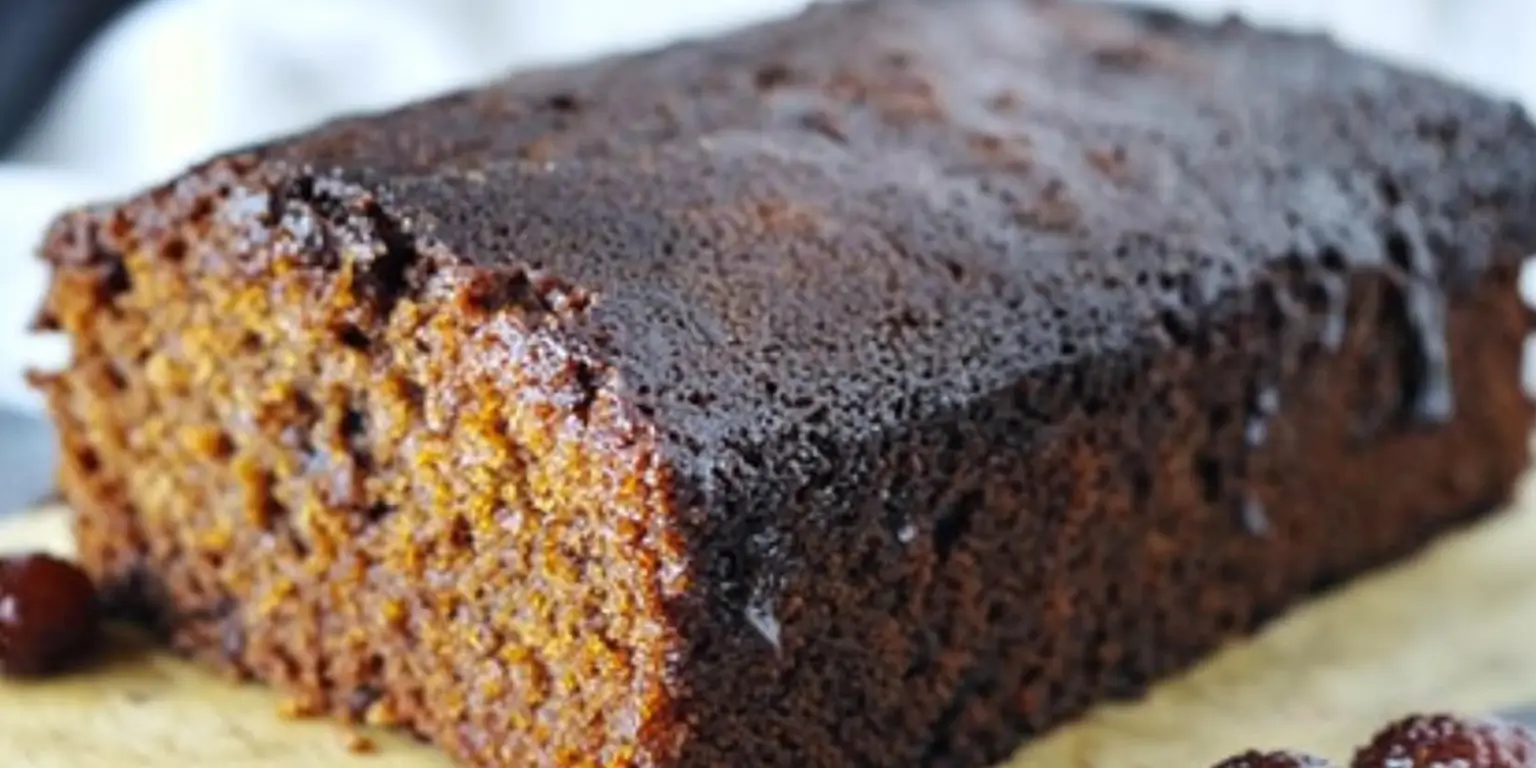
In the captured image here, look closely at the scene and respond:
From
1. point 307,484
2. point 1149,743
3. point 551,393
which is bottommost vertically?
point 1149,743

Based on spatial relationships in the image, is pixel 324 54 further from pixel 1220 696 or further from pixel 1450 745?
pixel 1450 745

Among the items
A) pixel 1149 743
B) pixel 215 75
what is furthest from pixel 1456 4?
pixel 1149 743

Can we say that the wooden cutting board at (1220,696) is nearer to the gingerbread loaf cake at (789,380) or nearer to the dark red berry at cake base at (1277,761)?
the gingerbread loaf cake at (789,380)

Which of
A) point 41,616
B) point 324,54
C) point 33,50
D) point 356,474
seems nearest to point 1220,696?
point 356,474

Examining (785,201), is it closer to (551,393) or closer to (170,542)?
(551,393)

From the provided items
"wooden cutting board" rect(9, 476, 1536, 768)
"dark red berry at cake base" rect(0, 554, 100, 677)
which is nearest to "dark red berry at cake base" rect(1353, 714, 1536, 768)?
"wooden cutting board" rect(9, 476, 1536, 768)

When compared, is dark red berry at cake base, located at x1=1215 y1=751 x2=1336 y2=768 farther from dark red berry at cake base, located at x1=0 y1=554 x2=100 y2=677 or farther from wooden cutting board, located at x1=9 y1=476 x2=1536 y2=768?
dark red berry at cake base, located at x1=0 y1=554 x2=100 y2=677
